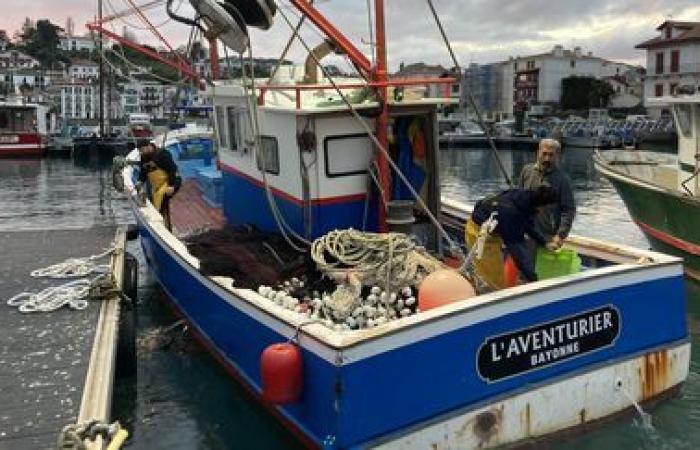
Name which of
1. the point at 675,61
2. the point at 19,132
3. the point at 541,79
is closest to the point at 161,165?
the point at 19,132

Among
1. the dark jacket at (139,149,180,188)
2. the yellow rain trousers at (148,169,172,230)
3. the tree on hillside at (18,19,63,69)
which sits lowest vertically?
the yellow rain trousers at (148,169,172,230)

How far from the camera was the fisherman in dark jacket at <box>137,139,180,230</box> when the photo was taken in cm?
1128

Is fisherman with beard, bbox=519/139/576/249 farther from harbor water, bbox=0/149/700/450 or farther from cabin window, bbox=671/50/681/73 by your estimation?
cabin window, bbox=671/50/681/73

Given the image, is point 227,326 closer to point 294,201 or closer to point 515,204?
point 294,201

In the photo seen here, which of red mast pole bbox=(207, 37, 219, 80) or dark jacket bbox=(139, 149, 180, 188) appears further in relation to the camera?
red mast pole bbox=(207, 37, 219, 80)

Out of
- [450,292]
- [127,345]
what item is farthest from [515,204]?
[127,345]

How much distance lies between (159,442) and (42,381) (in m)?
1.44

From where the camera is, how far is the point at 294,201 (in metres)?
8.27

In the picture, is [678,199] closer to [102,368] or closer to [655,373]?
[655,373]

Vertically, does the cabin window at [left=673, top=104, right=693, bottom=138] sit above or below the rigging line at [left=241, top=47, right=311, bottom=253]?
above

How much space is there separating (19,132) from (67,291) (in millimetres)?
43485

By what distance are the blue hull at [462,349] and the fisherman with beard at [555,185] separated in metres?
0.82

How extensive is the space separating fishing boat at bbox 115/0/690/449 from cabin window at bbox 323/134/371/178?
0.02 metres

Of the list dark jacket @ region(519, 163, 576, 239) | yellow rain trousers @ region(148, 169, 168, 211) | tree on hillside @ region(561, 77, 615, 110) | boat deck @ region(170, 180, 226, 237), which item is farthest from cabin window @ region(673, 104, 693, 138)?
tree on hillside @ region(561, 77, 615, 110)
